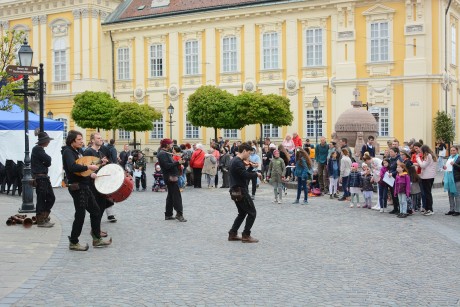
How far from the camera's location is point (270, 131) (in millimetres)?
42062

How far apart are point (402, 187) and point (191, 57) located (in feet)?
104

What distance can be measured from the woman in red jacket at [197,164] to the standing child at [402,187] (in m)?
9.33

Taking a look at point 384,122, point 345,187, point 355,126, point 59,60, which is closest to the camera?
point 345,187

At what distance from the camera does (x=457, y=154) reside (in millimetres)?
15367

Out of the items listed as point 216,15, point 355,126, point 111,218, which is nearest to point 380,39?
point 216,15

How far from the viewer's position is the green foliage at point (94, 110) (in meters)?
44.0

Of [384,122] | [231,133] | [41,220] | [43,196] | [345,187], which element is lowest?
[41,220]

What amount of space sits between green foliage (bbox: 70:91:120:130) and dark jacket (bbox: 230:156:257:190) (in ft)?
110

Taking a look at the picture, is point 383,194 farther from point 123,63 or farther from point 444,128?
point 123,63

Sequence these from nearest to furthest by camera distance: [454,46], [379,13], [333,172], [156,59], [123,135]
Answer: [333,172]
[379,13]
[454,46]
[156,59]
[123,135]

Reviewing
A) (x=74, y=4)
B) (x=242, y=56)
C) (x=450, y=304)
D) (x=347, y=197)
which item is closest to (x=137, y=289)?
(x=450, y=304)

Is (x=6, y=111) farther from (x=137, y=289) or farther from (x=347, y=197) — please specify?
(x=137, y=289)

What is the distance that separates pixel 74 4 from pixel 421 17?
25577 millimetres

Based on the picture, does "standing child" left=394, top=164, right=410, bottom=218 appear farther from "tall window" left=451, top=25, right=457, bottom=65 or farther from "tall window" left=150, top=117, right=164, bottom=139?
"tall window" left=150, top=117, right=164, bottom=139
